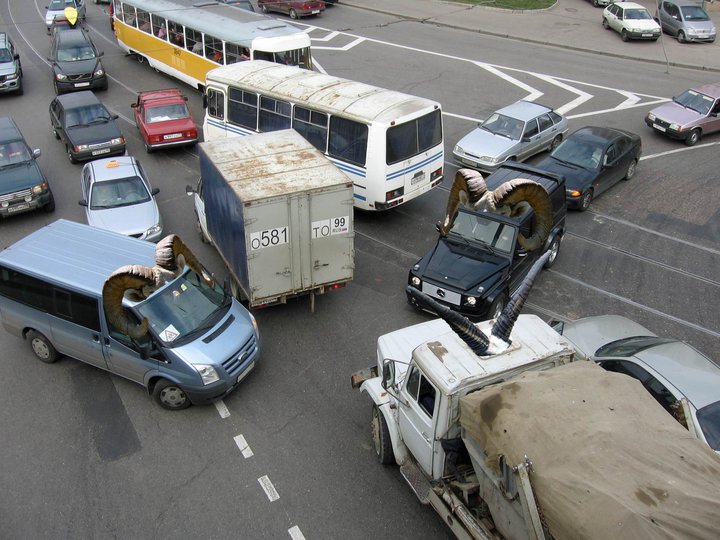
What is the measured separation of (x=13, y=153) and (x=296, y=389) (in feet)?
36.1

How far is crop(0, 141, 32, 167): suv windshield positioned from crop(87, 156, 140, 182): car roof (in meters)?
2.10

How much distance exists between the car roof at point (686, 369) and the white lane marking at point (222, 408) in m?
6.27

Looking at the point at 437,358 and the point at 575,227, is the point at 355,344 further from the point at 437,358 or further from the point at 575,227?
the point at 575,227

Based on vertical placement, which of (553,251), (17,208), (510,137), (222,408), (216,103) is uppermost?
(216,103)

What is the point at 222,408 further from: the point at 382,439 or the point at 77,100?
the point at 77,100

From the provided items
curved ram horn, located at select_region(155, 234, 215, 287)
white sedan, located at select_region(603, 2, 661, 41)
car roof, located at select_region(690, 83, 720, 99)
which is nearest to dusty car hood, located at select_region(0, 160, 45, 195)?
curved ram horn, located at select_region(155, 234, 215, 287)

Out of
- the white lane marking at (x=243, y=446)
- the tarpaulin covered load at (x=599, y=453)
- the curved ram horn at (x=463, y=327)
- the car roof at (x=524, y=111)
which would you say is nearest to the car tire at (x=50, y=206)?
the white lane marking at (x=243, y=446)

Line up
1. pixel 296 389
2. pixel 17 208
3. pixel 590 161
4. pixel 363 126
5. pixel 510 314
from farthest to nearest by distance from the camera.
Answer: pixel 590 161
pixel 17 208
pixel 363 126
pixel 296 389
pixel 510 314

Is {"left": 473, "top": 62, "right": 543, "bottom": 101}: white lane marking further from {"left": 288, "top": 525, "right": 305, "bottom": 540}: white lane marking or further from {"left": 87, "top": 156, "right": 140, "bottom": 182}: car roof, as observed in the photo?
{"left": 288, "top": 525, "right": 305, "bottom": 540}: white lane marking

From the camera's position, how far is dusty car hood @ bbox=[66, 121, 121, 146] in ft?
58.5

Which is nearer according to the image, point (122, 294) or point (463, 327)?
point (463, 327)

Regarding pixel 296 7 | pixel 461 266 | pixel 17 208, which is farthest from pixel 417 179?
pixel 296 7

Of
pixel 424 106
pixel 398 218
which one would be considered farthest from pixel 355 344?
pixel 424 106

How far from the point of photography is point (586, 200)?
52.2ft
